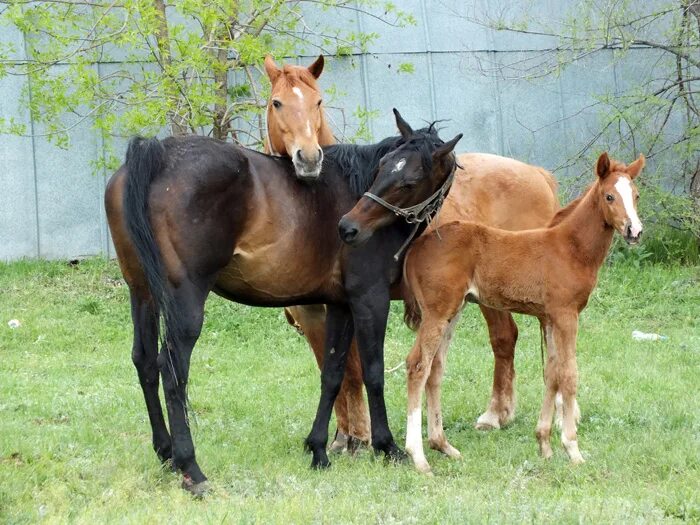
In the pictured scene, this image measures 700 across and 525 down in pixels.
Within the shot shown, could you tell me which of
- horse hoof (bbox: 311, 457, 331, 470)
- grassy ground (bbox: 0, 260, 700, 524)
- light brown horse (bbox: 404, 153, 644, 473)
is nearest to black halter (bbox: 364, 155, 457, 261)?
light brown horse (bbox: 404, 153, 644, 473)

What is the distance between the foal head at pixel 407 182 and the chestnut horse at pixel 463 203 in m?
0.29

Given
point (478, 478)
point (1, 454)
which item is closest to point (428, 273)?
point (478, 478)

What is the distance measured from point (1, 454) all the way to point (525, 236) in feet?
11.9

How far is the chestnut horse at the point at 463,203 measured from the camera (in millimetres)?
6707

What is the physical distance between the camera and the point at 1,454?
6.27 meters

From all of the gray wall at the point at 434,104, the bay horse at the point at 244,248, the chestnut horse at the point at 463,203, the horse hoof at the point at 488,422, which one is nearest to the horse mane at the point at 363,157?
the bay horse at the point at 244,248

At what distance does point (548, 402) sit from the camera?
6.60 meters

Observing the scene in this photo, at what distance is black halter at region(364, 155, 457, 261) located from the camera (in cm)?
623

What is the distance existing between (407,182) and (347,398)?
1786mm

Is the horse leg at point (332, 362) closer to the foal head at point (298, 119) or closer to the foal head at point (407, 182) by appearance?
the foal head at point (407, 182)

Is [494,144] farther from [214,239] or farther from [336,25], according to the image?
[214,239]

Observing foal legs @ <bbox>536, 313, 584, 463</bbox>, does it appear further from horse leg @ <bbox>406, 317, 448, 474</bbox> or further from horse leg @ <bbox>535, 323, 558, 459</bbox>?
horse leg @ <bbox>406, 317, 448, 474</bbox>

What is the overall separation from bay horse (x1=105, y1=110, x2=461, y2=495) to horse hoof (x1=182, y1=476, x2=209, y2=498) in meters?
0.01

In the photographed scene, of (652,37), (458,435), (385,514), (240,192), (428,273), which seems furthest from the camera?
(652,37)
